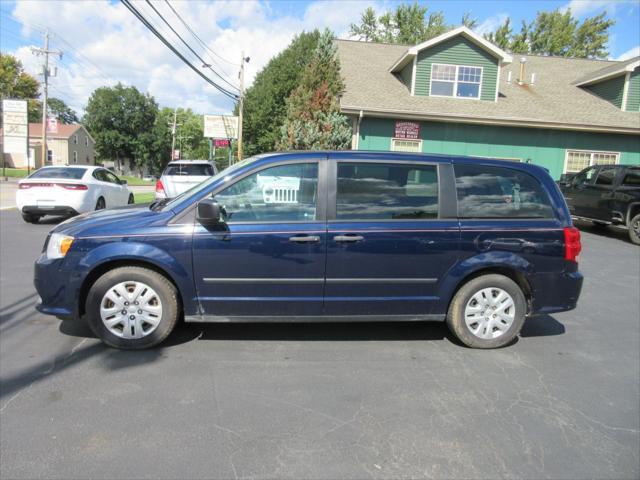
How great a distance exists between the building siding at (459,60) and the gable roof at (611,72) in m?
4.98

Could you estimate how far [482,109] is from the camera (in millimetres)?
16438

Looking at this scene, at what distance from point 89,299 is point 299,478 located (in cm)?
246

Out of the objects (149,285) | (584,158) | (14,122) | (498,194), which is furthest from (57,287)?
(14,122)

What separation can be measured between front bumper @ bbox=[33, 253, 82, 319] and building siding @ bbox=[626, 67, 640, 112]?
20.9 metres

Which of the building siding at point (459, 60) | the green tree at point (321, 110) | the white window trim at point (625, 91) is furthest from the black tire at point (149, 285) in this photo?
the white window trim at point (625, 91)

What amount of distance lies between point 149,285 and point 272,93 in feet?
132

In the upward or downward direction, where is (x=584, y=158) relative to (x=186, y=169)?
upward

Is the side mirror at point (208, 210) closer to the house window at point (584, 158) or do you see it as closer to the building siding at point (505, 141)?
the building siding at point (505, 141)

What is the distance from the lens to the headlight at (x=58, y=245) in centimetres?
381

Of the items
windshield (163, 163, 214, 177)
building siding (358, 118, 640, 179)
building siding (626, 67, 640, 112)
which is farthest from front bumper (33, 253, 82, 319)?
building siding (626, 67, 640, 112)

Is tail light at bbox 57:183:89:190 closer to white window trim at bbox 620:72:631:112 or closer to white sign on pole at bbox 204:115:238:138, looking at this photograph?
white window trim at bbox 620:72:631:112

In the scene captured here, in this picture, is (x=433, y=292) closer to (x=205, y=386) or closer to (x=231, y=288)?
(x=231, y=288)

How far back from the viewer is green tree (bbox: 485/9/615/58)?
37.3 metres

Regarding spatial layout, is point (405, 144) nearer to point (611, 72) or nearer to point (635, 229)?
point (635, 229)
